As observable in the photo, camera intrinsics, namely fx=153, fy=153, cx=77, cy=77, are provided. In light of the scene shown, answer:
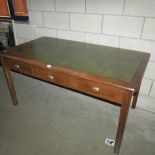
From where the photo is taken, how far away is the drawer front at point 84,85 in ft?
3.42

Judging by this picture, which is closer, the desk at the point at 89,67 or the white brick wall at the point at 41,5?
the desk at the point at 89,67

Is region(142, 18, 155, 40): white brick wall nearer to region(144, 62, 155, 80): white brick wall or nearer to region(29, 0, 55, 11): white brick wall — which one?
region(144, 62, 155, 80): white brick wall

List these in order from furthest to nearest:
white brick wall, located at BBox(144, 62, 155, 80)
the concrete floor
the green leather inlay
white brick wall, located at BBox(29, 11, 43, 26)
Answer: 1. white brick wall, located at BBox(29, 11, 43, 26)
2. white brick wall, located at BBox(144, 62, 155, 80)
3. the concrete floor
4. the green leather inlay

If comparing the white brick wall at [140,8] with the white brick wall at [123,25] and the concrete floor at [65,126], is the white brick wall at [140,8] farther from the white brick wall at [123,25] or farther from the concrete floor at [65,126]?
the concrete floor at [65,126]

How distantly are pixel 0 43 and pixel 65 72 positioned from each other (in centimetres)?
208

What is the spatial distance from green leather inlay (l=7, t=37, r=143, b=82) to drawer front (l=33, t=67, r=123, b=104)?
77 mm

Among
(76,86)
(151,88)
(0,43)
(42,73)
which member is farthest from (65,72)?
(0,43)

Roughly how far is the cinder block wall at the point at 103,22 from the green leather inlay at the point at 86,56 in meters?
0.10

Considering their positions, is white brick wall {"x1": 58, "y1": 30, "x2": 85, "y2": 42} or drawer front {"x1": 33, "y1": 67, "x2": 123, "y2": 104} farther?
white brick wall {"x1": 58, "y1": 30, "x2": 85, "y2": 42}

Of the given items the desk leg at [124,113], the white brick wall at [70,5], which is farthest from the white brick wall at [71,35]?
the desk leg at [124,113]

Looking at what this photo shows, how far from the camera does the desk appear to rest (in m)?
1.02

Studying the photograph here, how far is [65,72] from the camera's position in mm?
1157

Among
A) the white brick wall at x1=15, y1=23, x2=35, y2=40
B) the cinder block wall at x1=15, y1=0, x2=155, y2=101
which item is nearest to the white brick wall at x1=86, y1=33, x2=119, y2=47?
the cinder block wall at x1=15, y1=0, x2=155, y2=101

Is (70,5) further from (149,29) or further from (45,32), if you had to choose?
(149,29)
